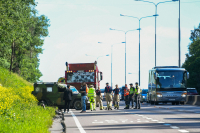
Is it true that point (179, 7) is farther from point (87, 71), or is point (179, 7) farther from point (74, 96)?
point (74, 96)

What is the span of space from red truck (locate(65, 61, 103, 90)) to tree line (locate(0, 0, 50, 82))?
19.7ft

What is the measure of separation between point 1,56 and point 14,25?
8.53 meters

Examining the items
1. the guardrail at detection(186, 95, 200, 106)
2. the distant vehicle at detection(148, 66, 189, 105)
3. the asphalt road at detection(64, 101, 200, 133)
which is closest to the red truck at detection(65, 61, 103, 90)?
the distant vehicle at detection(148, 66, 189, 105)

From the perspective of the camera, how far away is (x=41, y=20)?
215 feet

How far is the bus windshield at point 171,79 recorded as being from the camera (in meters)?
39.1

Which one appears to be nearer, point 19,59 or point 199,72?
point 19,59

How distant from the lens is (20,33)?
4409 centimetres

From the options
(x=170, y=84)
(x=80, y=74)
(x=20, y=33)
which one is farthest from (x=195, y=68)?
(x=80, y=74)

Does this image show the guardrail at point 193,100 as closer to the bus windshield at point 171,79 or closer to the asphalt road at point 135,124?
the bus windshield at point 171,79

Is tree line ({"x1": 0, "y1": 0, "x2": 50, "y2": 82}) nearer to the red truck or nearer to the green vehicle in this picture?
the red truck

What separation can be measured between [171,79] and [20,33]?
1512cm

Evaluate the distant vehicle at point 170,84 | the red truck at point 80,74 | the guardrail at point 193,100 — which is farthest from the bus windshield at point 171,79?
the red truck at point 80,74

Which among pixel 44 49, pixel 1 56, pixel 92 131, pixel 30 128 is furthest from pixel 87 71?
pixel 44 49

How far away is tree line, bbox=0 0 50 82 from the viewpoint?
3788 cm
